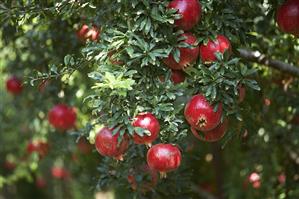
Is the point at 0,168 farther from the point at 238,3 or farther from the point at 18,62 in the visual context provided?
the point at 238,3

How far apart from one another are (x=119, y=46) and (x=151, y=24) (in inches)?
5.2

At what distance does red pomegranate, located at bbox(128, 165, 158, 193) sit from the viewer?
2691mm

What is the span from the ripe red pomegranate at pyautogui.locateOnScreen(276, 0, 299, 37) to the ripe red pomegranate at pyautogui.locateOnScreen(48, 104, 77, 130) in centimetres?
186

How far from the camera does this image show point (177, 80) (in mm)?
2104

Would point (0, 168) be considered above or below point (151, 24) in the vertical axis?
below

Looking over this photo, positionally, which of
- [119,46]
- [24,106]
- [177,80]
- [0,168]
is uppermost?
[119,46]

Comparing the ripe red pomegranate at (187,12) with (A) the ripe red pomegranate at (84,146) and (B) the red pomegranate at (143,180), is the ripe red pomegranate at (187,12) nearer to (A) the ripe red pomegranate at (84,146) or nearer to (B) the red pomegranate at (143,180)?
(B) the red pomegranate at (143,180)

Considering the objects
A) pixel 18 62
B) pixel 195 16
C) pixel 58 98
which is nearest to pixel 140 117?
pixel 195 16

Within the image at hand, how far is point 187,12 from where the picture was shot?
6.29 ft

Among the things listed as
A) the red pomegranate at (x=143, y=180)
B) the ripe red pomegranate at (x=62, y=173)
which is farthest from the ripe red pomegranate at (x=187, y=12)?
the ripe red pomegranate at (x=62, y=173)

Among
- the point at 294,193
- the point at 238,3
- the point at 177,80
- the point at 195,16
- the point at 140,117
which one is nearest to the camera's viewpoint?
the point at 140,117

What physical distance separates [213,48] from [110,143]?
19.1 inches

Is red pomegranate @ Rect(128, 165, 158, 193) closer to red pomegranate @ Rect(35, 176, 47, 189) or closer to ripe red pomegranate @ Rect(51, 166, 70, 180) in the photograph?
ripe red pomegranate @ Rect(51, 166, 70, 180)

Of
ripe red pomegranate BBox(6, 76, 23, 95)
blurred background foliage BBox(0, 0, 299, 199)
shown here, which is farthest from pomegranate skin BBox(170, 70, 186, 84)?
ripe red pomegranate BBox(6, 76, 23, 95)
